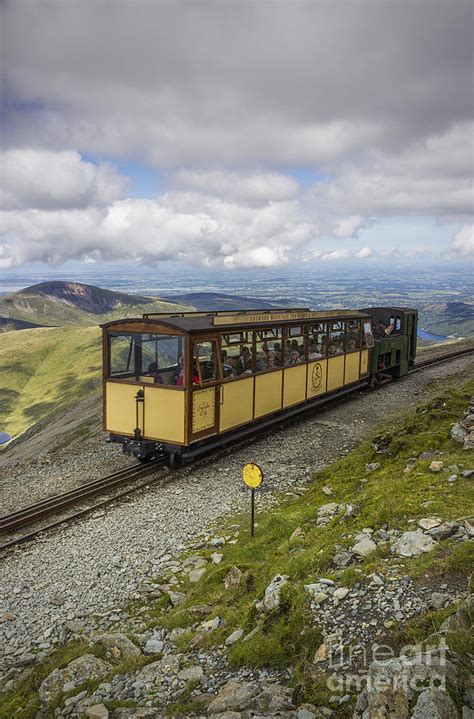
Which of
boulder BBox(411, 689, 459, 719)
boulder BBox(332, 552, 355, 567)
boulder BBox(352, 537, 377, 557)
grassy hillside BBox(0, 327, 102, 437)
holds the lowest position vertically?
grassy hillside BBox(0, 327, 102, 437)

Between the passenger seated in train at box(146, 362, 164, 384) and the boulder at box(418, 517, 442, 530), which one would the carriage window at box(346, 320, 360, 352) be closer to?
the passenger seated in train at box(146, 362, 164, 384)

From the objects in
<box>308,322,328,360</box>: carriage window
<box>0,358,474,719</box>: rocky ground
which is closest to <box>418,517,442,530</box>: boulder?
<box>0,358,474,719</box>: rocky ground

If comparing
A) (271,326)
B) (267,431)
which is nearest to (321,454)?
(267,431)

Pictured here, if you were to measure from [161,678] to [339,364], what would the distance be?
16407mm

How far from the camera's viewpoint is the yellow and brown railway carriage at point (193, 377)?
13.7m

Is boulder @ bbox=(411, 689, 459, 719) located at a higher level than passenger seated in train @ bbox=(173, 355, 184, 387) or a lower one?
lower

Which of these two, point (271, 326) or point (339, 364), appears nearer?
point (271, 326)

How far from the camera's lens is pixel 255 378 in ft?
52.5

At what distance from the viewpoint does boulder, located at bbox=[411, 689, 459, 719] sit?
12.8ft

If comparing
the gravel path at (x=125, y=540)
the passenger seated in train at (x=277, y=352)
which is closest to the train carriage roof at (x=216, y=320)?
the passenger seated in train at (x=277, y=352)

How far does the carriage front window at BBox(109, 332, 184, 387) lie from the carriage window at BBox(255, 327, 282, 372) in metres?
3.06

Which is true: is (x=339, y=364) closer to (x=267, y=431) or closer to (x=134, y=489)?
(x=267, y=431)

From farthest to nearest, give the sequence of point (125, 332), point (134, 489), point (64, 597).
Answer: point (125, 332) → point (134, 489) → point (64, 597)

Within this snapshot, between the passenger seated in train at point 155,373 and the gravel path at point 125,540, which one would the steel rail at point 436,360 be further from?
the passenger seated in train at point 155,373
